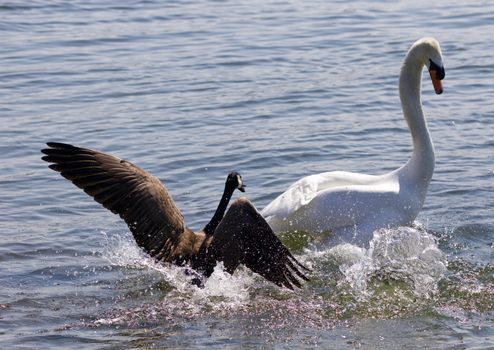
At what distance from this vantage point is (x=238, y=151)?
11023 mm

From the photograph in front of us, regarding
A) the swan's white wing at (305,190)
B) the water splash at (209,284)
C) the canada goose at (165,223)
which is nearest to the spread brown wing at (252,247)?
the canada goose at (165,223)

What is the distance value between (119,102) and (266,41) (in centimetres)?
352

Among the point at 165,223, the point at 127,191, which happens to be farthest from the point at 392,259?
the point at 127,191

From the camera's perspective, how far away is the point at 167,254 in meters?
7.77

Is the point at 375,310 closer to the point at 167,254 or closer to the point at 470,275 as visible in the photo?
the point at 470,275

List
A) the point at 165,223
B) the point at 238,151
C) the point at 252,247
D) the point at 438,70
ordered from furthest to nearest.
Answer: the point at 238,151
the point at 438,70
the point at 165,223
the point at 252,247

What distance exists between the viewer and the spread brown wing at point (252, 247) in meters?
7.43

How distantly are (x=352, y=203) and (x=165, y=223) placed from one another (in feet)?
4.54

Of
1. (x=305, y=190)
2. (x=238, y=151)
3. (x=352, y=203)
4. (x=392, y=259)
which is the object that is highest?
(x=305, y=190)

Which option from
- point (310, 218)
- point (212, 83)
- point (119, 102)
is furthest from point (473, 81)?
point (310, 218)

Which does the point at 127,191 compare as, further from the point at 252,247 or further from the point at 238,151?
the point at 238,151

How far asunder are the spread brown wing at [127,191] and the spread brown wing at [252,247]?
0.36m

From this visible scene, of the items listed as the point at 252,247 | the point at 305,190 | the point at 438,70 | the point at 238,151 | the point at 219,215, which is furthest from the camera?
the point at 238,151

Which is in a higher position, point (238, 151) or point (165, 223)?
point (165, 223)
